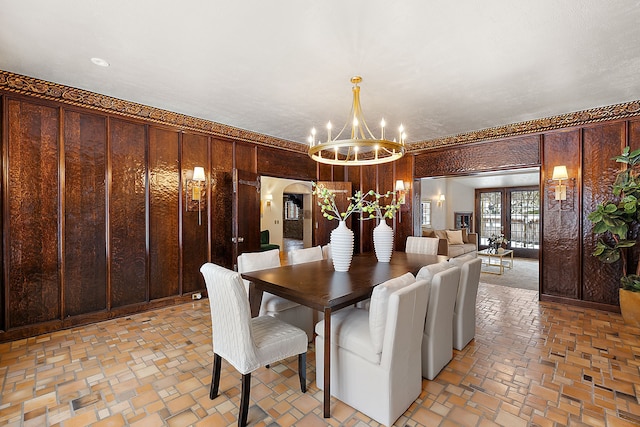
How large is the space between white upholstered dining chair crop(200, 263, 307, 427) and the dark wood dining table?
0.84ft

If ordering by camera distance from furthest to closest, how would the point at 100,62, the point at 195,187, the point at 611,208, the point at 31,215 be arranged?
1. the point at 195,187
2. the point at 611,208
3. the point at 31,215
4. the point at 100,62

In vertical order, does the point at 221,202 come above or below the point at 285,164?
below

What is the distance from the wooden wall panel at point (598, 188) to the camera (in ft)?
12.9

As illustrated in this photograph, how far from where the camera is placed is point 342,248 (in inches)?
109

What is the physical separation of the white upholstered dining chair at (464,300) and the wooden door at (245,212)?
3.02m

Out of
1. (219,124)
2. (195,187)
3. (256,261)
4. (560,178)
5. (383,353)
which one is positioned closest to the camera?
(383,353)

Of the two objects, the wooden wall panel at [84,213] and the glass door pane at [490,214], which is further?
the glass door pane at [490,214]

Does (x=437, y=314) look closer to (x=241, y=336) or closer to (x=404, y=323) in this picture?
(x=404, y=323)

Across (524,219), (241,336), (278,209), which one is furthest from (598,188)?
(278,209)

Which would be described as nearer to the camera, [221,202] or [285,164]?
[221,202]

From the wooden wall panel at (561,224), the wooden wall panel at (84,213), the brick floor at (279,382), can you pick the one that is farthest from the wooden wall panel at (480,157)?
the wooden wall panel at (84,213)

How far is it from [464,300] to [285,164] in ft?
12.6

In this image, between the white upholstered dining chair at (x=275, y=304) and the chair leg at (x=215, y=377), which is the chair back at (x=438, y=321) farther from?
the chair leg at (x=215, y=377)

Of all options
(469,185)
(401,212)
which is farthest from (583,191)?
(469,185)
